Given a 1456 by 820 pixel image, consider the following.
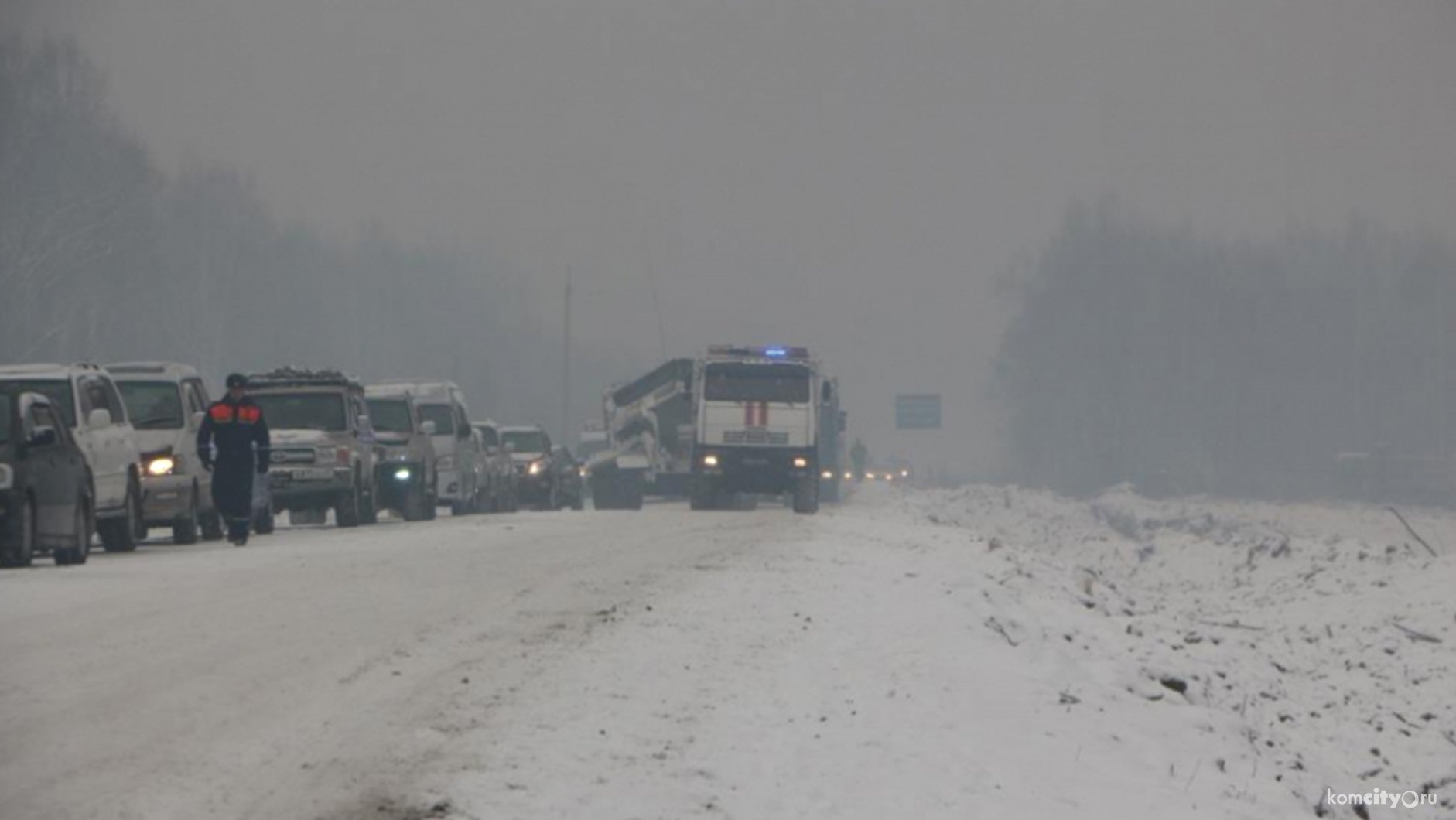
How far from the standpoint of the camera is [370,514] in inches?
1382

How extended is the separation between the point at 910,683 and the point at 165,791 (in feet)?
17.2

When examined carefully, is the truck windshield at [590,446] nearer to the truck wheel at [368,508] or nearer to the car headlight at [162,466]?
the truck wheel at [368,508]

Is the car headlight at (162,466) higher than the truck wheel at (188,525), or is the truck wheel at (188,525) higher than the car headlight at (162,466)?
the car headlight at (162,466)

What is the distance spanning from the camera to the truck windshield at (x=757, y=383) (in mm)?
43375

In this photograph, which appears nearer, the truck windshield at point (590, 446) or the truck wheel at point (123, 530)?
the truck wheel at point (123, 530)

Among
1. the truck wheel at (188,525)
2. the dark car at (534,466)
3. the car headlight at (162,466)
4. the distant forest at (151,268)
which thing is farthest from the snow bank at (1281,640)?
the distant forest at (151,268)

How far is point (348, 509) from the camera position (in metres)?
33.4

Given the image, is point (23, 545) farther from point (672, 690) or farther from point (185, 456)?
point (672, 690)

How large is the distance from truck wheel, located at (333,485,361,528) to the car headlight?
6.13m

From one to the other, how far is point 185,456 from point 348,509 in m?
6.04

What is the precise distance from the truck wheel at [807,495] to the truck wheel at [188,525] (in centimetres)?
1753

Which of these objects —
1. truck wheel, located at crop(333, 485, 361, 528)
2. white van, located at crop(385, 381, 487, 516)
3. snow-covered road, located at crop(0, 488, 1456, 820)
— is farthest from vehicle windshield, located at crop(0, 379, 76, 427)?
white van, located at crop(385, 381, 487, 516)

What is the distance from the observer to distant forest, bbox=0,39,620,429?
73500 mm

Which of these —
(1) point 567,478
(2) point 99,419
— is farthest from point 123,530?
(1) point 567,478
